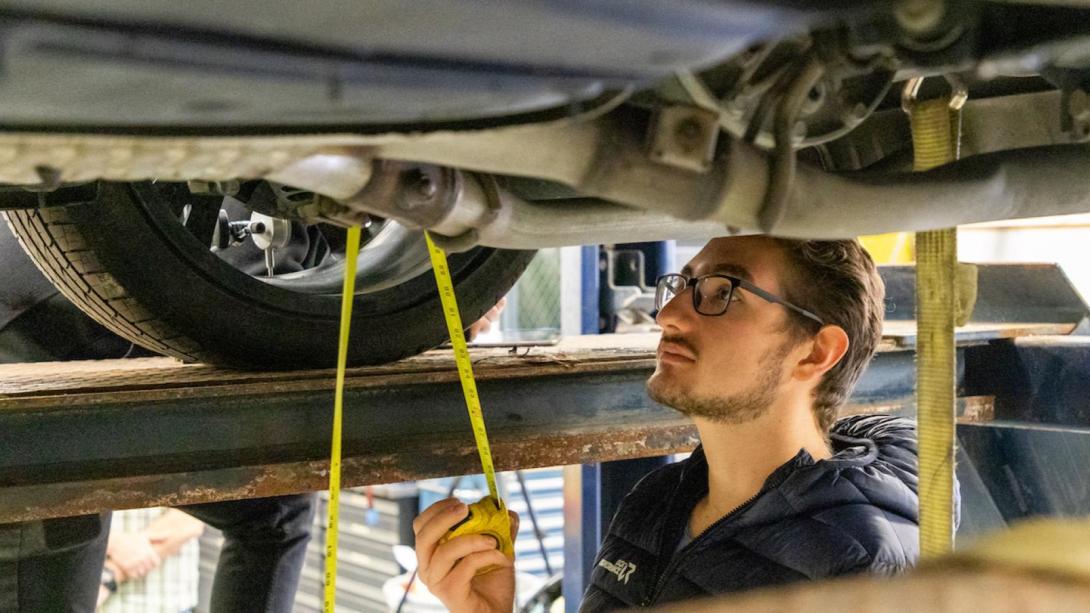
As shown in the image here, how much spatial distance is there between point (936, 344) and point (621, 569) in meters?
0.63

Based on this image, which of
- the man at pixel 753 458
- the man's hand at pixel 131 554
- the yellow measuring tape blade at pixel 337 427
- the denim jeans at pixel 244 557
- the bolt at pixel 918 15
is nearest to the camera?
the bolt at pixel 918 15

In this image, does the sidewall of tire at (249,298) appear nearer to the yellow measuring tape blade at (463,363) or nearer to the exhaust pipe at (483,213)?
the yellow measuring tape blade at (463,363)

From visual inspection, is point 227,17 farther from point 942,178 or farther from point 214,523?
point 214,523

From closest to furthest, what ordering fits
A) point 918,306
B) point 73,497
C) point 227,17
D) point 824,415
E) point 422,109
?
point 227,17, point 422,109, point 918,306, point 73,497, point 824,415

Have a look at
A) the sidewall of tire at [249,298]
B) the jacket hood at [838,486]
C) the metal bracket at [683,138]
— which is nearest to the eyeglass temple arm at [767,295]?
the jacket hood at [838,486]

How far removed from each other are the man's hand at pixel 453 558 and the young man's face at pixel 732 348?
30 cm

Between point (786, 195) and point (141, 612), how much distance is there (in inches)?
133

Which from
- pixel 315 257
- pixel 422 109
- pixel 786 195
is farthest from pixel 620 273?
pixel 422 109

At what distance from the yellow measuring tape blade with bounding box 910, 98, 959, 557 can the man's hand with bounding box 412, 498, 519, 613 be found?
0.54 m

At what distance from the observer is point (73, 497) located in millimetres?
1092

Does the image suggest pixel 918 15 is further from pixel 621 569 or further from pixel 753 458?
pixel 621 569

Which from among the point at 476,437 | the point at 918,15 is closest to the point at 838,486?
the point at 476,437

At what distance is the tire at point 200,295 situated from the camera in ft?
4.12

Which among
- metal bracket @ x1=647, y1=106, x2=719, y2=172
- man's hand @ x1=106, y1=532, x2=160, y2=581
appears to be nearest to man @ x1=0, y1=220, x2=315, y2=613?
metal bracket @ x1=647, y1=106, x2=719, y2=172
